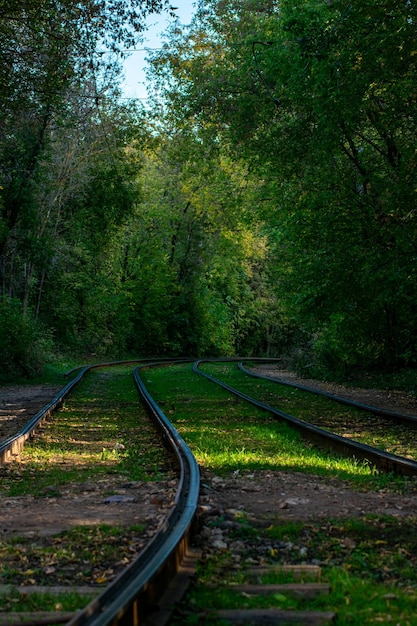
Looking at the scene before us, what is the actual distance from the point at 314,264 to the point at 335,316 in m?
4.67

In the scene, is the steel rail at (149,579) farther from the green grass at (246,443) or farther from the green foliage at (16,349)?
the green foliage at (16,349)

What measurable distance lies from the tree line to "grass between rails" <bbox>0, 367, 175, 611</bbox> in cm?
754

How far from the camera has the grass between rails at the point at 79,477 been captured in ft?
13.7

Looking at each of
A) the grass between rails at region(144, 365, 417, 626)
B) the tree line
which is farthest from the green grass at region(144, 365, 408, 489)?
the tree line

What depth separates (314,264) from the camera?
1938 cm

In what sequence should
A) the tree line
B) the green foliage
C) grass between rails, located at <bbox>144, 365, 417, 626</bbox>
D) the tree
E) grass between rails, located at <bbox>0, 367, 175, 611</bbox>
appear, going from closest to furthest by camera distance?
grass between rails, located at <bbox>144, 365, 417, 626</bbox> < grass between rails, located at <bbox>0, 367, 175, 611</bbox> < the tree < the tree line < the green foliage

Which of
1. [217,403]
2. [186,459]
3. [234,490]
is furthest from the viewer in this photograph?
[217,403]

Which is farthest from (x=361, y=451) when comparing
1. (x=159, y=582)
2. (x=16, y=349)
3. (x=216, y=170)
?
(x=216, y=170)

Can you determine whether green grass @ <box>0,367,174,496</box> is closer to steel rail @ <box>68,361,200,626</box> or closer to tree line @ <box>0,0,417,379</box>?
steel rail @ <box>68,361,200,626</box>

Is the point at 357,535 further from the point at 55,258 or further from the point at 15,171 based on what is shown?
Answer: the point at 55,258

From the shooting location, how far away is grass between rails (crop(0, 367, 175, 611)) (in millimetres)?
4180

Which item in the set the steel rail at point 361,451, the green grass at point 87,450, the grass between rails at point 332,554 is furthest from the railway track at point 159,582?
the steel rail at point 361,451

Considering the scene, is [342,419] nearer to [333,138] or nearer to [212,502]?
[333,138]

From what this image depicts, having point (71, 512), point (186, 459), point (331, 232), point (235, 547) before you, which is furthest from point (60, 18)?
point (235, 547)
